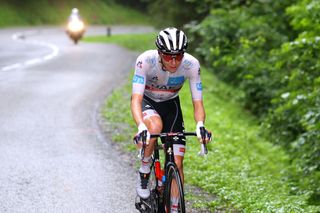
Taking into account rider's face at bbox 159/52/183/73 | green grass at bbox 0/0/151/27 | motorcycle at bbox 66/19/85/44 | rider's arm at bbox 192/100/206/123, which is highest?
green grass at bbox 0/0/151/27

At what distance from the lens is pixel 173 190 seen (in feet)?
18.8

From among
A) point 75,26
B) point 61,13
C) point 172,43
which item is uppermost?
point 61,13

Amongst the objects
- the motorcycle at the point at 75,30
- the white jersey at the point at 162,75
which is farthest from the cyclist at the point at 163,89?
the motorcycle at the point at 75,30

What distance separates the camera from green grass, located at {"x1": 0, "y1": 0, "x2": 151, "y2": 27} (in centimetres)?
5572

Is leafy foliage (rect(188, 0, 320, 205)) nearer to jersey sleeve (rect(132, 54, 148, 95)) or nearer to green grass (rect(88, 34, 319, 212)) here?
green grass (rect(88, 34, 319, 212))

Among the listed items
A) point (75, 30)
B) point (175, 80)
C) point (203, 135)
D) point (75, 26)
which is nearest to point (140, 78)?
point (175, 80)

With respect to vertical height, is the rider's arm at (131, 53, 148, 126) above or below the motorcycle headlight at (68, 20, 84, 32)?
below

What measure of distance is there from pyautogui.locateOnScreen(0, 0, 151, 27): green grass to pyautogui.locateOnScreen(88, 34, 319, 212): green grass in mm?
38591

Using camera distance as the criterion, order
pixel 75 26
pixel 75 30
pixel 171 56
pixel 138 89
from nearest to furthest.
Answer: pixel 171 56, pixel 138 89, pixel 75 30, pixel 75 26

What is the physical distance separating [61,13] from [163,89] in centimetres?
5921

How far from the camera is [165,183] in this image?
5.90 metres

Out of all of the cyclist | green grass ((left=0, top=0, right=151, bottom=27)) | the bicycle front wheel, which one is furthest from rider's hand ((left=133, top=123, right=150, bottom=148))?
green grass ((left=0, top=0, right=151, bottom=27))

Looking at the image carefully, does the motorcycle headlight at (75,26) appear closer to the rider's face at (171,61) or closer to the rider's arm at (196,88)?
the rider's arm at (196,88)

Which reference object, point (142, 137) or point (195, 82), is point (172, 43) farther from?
point (142, 137)
